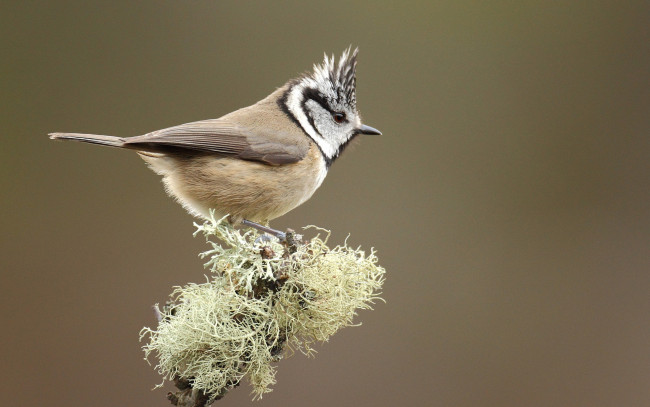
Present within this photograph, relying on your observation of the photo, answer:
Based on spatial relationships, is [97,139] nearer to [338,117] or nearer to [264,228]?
[264,228]

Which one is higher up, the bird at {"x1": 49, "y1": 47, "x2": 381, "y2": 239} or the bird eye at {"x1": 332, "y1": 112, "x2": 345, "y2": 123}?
the bird eye at {"x1": 332, "y1": 112, "x2": 345, "y2": 123}

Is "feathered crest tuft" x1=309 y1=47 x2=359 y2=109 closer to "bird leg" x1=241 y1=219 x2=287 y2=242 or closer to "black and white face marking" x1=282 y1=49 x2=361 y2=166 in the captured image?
"black and white face marking" x1=282 y1=49 x2=361 y2=166

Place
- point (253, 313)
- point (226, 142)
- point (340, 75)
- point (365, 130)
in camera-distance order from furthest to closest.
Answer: point (365, 130), point (340, 75), point (226, 142), point (253, 313)

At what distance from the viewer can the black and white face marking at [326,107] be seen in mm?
2135

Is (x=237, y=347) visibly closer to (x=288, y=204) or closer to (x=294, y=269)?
(x=294, y=269)

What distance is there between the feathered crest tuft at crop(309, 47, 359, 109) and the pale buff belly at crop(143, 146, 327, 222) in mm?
303

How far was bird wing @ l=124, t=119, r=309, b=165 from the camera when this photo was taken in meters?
1.88

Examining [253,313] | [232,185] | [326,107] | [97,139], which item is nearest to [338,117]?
[326,107]

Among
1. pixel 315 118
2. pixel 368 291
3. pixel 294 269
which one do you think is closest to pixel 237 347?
pixel 294 269

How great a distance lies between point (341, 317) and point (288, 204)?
23.5 inches

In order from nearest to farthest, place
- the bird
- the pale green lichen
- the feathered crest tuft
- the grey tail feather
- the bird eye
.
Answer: the pale green lichen
the grey tail feather
the bird
the feathered crest tuft
the bird eye

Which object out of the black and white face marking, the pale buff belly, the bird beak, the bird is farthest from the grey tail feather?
the bird beak

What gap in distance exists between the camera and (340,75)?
2105 millimetres

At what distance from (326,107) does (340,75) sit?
13 centimetres
